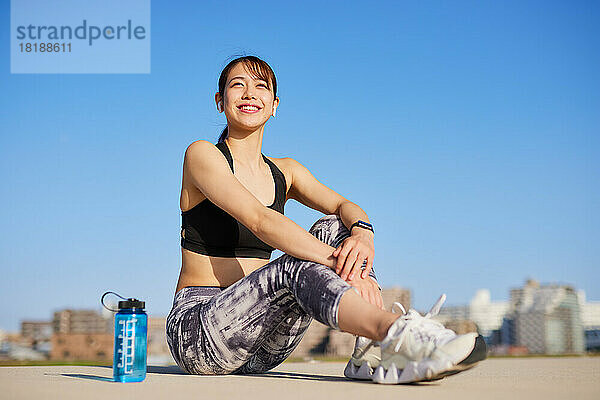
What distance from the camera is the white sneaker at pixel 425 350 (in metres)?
1.69

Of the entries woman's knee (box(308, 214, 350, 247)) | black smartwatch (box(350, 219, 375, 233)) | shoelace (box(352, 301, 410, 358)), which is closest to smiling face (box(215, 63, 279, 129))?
woman's knee (box(308, 214, 350, 247))

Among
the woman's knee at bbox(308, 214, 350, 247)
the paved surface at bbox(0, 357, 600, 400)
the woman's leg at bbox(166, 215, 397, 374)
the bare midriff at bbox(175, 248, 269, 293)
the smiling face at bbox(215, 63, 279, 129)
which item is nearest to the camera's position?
the paved surface at bbox(0, 357, 600, 400)

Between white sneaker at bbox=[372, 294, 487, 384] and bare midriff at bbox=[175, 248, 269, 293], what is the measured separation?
929mm

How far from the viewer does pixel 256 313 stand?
7.16 feet

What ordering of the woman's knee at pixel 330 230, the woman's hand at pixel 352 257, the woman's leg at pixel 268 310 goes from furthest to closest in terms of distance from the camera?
the woman's knee at pixel 330 230
the woman's hand at pixel 352 257
the woman's leg at pixel 268 310

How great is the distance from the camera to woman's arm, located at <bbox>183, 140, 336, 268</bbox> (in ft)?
6.77

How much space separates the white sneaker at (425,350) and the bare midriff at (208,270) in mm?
929

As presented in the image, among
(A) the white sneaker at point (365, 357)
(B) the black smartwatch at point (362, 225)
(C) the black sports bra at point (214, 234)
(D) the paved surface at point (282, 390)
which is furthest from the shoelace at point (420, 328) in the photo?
(C) the black sports bra at point (214, 234)

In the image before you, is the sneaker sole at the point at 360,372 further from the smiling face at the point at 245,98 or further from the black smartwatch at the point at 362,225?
the smiling face at the point at 245,98

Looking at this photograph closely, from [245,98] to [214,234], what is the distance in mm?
674

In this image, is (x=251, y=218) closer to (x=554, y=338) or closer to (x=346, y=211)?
(x=346, y=211)

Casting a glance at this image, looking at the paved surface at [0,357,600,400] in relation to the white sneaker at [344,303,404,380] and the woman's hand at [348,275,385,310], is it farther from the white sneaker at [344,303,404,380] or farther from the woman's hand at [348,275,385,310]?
the woman's hand at [348,275,385,310]

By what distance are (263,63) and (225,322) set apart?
4.26ft

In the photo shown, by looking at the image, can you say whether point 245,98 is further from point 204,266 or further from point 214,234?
point 204,266
